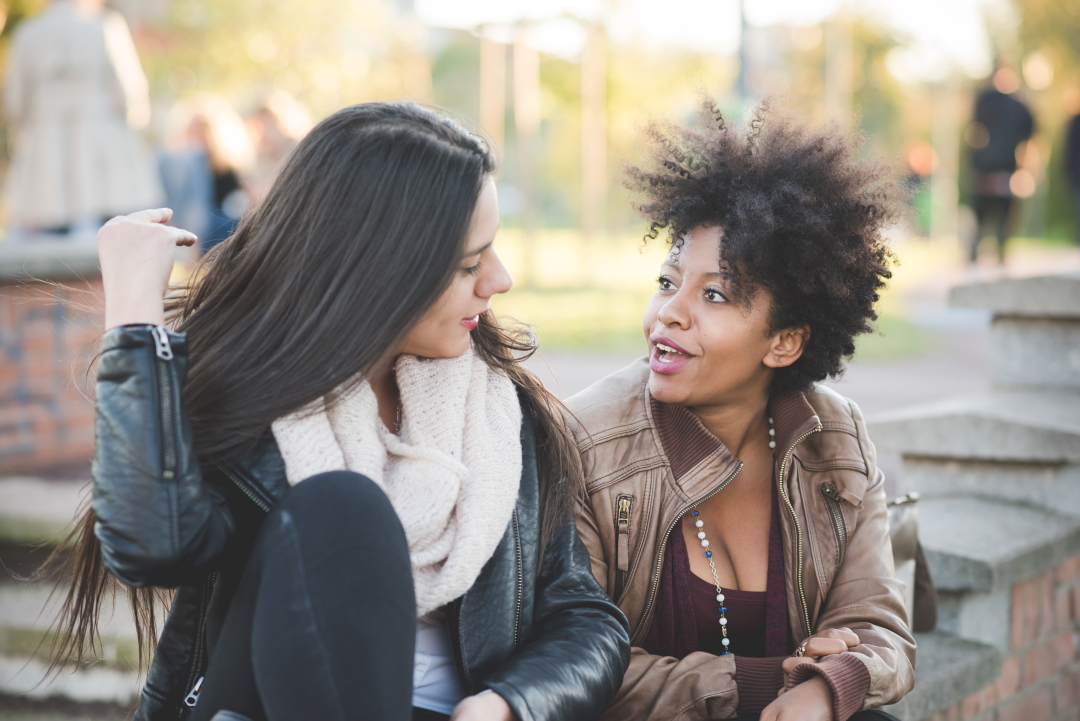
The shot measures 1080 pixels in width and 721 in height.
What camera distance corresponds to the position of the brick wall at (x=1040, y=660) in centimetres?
322

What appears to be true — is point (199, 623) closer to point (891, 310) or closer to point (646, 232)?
point (646, 232)

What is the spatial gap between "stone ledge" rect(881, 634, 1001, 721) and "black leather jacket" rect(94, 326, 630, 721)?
1.08 meters

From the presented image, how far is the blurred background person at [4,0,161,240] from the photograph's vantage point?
6.46 m

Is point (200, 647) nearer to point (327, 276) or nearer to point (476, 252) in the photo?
point (327, 276)

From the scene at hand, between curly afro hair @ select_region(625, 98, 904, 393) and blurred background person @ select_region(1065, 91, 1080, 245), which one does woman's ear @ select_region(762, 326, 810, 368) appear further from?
blurred background person @ select_region(1065, 91, 1080, 245)

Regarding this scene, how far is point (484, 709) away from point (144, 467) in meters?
0.70

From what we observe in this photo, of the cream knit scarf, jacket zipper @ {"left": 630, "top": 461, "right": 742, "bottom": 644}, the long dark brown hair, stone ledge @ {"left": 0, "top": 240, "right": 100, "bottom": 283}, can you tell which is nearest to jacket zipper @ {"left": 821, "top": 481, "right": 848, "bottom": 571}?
jacket zipper @ {"left": 630, "top": 461, "right": 742, "bottom": 644}

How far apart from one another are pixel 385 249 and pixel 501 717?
865 millimetres

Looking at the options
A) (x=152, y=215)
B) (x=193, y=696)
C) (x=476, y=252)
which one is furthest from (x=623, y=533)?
(x=152, y=215)

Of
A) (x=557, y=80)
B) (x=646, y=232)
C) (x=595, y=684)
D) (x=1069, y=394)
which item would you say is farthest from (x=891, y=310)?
(x=595, y=684)

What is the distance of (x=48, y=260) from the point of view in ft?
14.7

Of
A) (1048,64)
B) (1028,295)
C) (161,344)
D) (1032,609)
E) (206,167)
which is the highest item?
(1048,64)

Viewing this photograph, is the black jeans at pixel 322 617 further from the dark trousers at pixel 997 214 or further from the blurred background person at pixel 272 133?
the dark trousers at pixel 997 214

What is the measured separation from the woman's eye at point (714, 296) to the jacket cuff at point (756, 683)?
30.8 inches
